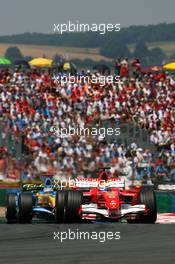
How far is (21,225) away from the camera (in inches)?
755

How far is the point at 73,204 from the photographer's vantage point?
60.3 feet

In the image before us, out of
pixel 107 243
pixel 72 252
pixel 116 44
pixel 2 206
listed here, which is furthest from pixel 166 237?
pixel 116 44

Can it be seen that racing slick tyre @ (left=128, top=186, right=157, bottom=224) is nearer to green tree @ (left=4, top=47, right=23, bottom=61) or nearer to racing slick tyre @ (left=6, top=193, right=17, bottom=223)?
racing slick tyre @ (left=6, top=193, right=17, bottom=223)

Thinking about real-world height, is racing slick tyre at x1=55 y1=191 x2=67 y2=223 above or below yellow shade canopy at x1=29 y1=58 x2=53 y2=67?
below

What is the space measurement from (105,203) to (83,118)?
631 inches

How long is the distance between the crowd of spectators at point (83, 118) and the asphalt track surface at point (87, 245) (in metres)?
11.2

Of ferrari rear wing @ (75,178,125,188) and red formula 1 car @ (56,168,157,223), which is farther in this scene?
ferrari rear wing @ (75,178,125,188)

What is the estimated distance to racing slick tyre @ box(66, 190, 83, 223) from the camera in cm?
1834

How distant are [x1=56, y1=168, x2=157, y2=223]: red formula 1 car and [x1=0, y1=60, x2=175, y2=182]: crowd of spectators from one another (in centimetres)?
961

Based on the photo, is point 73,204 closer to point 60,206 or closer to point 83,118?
point 60,206

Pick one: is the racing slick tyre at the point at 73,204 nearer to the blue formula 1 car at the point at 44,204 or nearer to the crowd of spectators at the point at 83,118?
the blue formula 1 car at the point at 44,204

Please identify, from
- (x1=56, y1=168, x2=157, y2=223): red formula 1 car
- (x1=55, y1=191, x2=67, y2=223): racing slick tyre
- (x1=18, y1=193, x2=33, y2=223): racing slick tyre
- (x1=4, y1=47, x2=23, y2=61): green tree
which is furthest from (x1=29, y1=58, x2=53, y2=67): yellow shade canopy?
(x1=55, y1=191, x2=67, y2=223): racing slick tyre

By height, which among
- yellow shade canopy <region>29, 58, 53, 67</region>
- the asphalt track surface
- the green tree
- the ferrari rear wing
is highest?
the green tree

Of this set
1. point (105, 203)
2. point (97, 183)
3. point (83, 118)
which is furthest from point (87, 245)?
point (83, 118)
